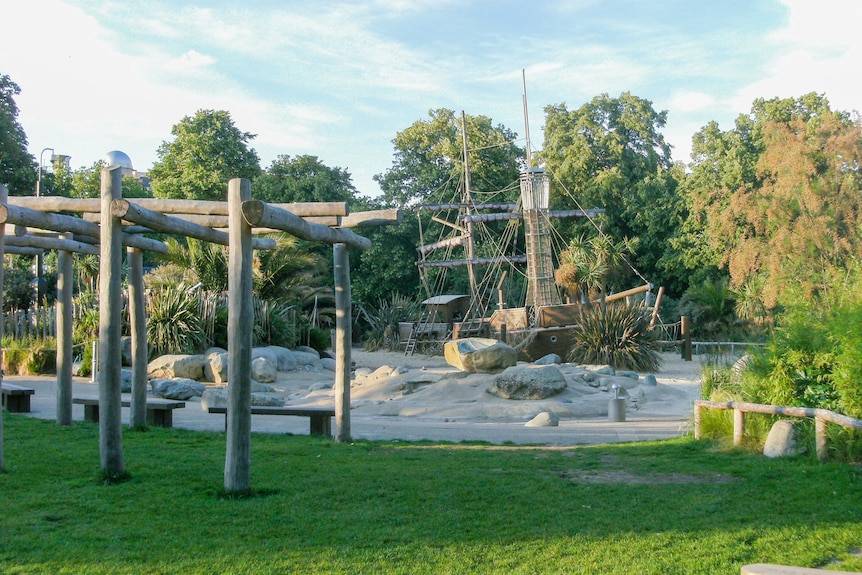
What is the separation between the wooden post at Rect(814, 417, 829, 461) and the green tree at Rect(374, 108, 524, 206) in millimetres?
35902

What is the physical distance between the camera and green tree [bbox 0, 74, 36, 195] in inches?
1127

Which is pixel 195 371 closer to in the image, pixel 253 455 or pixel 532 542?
pixel 253 455

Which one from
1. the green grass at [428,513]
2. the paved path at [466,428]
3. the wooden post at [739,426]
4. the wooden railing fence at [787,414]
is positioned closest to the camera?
the green grass at [428,513]

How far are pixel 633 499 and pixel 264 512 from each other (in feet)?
9.19

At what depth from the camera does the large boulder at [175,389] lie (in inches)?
611

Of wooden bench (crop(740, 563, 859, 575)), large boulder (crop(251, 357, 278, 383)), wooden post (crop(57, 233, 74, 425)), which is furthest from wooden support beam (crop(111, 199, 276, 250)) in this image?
large boulder (crop(251, 357, 278, 383))

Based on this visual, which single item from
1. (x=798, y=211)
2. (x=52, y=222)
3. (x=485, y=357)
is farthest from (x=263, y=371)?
(x=798, y=211)

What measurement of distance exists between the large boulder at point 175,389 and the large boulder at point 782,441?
10.9m

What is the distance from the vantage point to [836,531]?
17.3 feet

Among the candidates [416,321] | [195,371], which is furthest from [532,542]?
[416,321]

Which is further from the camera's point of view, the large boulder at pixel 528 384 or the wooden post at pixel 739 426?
the large boulder at pixel 528 384

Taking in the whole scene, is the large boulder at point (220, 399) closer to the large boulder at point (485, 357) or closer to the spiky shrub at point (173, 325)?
the large boulder at point (485, 357)

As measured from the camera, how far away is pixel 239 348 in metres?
6.52

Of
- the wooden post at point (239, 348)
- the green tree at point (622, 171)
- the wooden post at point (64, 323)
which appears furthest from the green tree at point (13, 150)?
the wooden post at point (239, 348)
